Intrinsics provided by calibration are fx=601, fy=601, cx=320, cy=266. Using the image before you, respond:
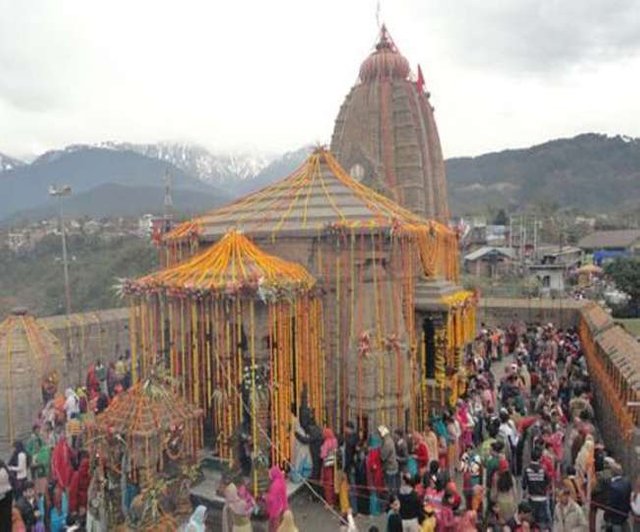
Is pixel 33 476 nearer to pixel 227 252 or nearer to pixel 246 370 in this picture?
pixel 246 370

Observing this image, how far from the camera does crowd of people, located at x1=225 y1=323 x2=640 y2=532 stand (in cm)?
748

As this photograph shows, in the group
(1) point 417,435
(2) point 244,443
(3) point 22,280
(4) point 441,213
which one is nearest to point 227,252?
(2) point 244,443

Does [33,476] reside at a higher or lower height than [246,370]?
lower

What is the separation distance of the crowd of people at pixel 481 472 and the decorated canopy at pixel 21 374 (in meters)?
5.45

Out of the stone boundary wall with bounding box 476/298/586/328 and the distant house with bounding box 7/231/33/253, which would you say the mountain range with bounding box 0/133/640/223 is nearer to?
the distant house with bounding box 7/231/33/253

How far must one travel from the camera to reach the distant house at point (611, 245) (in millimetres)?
54031

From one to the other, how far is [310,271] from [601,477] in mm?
6533

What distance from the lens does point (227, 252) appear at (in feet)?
35.9

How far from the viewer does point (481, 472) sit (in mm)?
9102

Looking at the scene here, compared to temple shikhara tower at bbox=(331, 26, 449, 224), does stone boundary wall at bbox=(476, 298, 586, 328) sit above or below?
below

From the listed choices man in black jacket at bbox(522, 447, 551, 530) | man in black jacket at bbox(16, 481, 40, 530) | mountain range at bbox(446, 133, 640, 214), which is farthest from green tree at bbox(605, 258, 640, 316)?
mountain range at bbox(446, 133, 640, 214)

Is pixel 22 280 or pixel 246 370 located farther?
pixel 22 280

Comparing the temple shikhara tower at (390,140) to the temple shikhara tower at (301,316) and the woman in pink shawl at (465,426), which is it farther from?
the woman in pink shawl at (465,426)

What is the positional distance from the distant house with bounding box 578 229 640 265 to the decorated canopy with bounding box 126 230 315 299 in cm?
4892
